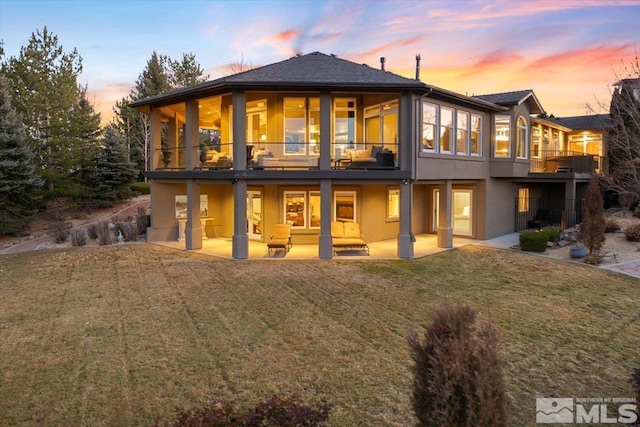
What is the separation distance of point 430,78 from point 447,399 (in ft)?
111

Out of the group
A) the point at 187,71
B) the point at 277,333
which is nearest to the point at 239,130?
the point at 277,333

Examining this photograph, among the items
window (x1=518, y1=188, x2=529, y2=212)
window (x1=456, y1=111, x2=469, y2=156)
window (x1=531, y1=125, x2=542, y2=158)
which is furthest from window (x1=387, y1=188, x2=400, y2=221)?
window (x1=531, y1=125, x2=542, y2=158)

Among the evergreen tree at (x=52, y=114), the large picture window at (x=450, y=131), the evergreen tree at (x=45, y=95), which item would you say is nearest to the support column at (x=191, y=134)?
the large picture window at (x=450, y=131)

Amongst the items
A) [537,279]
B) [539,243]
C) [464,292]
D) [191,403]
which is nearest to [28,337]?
[191,403]

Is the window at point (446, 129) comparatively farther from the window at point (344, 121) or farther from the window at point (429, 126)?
the window at point (344, 121)

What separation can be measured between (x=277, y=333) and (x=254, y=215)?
427 inches

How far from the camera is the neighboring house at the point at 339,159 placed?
46.2ft

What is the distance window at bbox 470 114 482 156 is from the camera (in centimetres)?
1797

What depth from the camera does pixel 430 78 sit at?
1308 inches

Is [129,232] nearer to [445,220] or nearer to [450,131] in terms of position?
[445,220]

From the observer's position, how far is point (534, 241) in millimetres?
14977

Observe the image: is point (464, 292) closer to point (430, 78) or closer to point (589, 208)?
point (589, 208)

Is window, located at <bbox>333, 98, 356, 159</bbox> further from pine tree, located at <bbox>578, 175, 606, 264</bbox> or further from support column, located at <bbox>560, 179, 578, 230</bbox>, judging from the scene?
support column, located at <bbox>560, 179, 578, 230</bbox>

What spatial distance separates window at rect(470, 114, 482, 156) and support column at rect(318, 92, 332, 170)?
7522 mm
